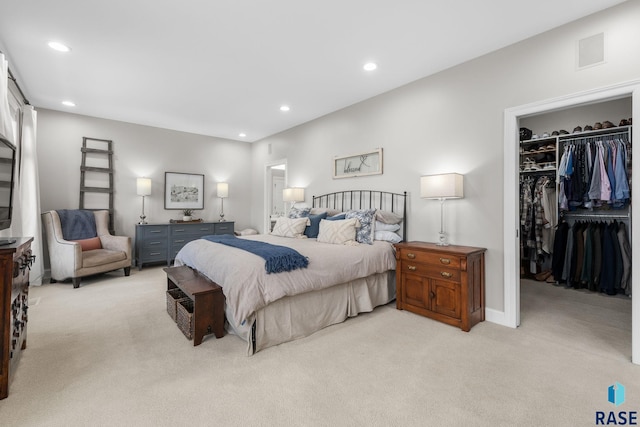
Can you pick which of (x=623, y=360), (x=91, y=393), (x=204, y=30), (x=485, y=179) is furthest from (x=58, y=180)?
(x=623, y=360)

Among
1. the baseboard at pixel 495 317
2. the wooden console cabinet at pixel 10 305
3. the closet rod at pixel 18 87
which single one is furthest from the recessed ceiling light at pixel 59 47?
the baseboard at pixel 495 317

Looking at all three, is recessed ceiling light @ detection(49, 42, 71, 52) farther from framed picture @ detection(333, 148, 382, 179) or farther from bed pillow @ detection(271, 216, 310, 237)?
framed picture @ detection(333, 148, 382, 179)

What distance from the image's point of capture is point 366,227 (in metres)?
3.59

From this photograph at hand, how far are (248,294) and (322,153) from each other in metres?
3.22

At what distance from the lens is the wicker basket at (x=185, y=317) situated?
2518mm

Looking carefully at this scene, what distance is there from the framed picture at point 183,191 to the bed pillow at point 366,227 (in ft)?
13.2

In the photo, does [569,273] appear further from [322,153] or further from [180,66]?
[180,66]

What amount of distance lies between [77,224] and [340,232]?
4.24m

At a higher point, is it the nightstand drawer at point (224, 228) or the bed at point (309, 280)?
the nightstand drawer at point (224, 228)

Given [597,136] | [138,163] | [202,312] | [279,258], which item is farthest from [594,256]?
[138,163]

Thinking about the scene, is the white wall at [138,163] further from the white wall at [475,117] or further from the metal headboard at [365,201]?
the white wall at [475,117]

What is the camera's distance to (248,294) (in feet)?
7.54

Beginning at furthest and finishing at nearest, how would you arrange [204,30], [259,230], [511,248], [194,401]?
[259,230] → [511,248] → [204,30] → [194,401]

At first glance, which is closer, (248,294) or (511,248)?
(248,294)
